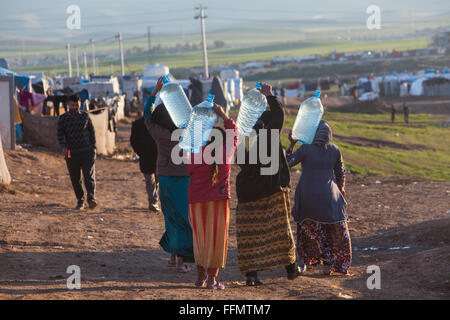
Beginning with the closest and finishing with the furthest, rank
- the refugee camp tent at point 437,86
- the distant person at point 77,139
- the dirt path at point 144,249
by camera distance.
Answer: the dirt path at point 144,249 → the distant person at point 77,139 → the refugee camp tent at point 437,86

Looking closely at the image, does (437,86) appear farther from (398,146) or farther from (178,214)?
(178,214)

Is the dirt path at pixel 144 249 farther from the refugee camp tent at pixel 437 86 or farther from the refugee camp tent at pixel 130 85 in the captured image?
the refugee camp tent at pixel 437 86

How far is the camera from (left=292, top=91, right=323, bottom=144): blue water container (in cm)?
661

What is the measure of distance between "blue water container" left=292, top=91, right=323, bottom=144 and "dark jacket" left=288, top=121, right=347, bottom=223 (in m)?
0.07

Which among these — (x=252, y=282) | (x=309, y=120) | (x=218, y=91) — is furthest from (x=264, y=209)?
(x=218, y=91)

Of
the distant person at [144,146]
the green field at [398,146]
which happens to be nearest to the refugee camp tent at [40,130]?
the green field at [398,146]

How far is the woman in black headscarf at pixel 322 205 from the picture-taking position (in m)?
6.55

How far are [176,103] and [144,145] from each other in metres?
2.66

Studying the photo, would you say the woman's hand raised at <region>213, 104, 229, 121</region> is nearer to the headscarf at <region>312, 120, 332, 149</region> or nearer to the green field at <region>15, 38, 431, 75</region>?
the headscarf at <region>312, 120, 332, 149</region>

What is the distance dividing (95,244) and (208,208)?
252 centimetres

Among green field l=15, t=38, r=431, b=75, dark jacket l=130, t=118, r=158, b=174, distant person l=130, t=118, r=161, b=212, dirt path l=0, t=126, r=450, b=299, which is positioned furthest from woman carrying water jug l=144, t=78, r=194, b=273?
green field l=15, t=38, r=431, b=75

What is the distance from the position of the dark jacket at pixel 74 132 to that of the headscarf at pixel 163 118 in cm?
306
